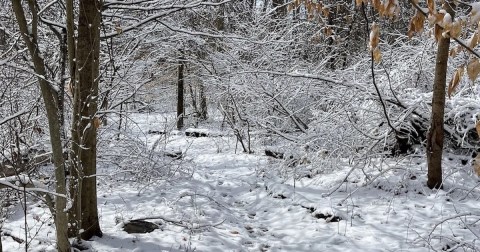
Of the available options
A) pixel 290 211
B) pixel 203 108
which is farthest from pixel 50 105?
pixel 203 108

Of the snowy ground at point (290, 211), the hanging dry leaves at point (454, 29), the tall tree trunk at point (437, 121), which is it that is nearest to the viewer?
the hanging dry leaves at point (454, 29)

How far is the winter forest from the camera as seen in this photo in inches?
171

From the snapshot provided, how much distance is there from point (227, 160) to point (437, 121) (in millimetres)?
5186

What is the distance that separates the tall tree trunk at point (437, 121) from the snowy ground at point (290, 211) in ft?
0.65

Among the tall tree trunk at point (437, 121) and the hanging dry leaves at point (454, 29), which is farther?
the tall tree trunk at point (437, 121)

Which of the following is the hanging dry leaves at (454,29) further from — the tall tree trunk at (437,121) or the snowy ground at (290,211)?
the tall tree trunk at (437,121)

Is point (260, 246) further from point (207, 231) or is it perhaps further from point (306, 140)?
point (306, 140)

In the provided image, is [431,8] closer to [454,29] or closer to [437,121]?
[454,29]

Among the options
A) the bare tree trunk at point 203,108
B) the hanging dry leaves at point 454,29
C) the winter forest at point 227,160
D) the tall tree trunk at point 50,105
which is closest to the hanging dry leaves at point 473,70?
the hanging dry leaves at point 454,29

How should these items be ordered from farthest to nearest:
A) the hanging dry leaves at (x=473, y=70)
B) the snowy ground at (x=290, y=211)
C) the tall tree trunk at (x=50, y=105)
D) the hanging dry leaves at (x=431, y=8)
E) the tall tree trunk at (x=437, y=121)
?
the tall tree trunk at (x=437, y=121) < the snowy ground at (x=290, y=211) < the tall tree trunk at (x=50, y=105) < the hanging dry leaves at (x=431, y=8) < the hanging dry leaves at (x=473, y=70)

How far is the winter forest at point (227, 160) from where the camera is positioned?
4355 millimetres

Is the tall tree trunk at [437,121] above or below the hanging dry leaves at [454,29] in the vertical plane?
below

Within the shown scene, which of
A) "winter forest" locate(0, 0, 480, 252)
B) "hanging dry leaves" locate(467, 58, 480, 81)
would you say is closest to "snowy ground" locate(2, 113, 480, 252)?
"winter forest" locate(0, 0, 480, 252)

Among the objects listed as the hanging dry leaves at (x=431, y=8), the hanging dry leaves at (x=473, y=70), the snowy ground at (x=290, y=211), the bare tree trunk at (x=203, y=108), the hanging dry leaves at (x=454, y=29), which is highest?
the hanging dry leaves at (x=431, y=8)
